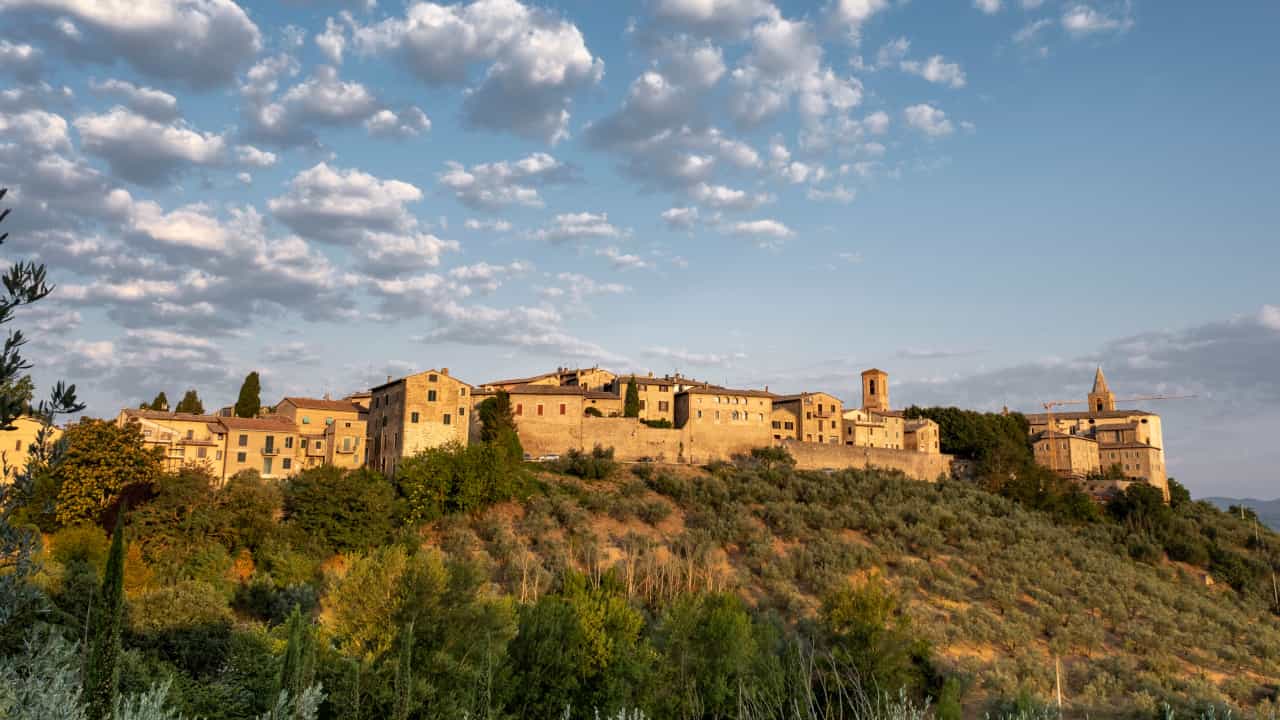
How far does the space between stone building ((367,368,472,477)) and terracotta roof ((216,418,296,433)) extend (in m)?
5.83

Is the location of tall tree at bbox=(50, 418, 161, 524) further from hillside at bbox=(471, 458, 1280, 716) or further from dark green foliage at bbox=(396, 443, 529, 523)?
hillside at bbox=(471, 458, 1280, 716)

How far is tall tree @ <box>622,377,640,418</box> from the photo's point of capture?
68.9 m

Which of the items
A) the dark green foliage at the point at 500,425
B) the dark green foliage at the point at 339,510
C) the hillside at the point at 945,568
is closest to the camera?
the hillside at the point at 945,568

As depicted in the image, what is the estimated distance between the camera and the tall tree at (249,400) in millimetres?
61312

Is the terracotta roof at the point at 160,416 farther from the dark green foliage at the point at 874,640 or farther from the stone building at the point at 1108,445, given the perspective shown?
the stone building at the point at 1108,445

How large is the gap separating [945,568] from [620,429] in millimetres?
25442

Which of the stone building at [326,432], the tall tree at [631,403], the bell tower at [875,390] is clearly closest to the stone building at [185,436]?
the stone building at [326,432]

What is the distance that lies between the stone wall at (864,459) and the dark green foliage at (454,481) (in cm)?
2671

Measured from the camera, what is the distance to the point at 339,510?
4366 centimetres

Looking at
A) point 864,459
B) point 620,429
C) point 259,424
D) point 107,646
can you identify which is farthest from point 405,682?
point 864,459

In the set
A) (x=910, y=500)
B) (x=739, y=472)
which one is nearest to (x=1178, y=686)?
(x=910, y=500)

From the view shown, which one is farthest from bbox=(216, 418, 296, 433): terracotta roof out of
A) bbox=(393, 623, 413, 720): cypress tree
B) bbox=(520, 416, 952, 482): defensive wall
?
bbox=(393, 623, 413, 720): cypress tree

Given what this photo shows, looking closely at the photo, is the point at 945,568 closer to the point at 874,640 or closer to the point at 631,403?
the point at 874,640

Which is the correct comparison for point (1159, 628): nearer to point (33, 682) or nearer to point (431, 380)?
point (431, 380)
